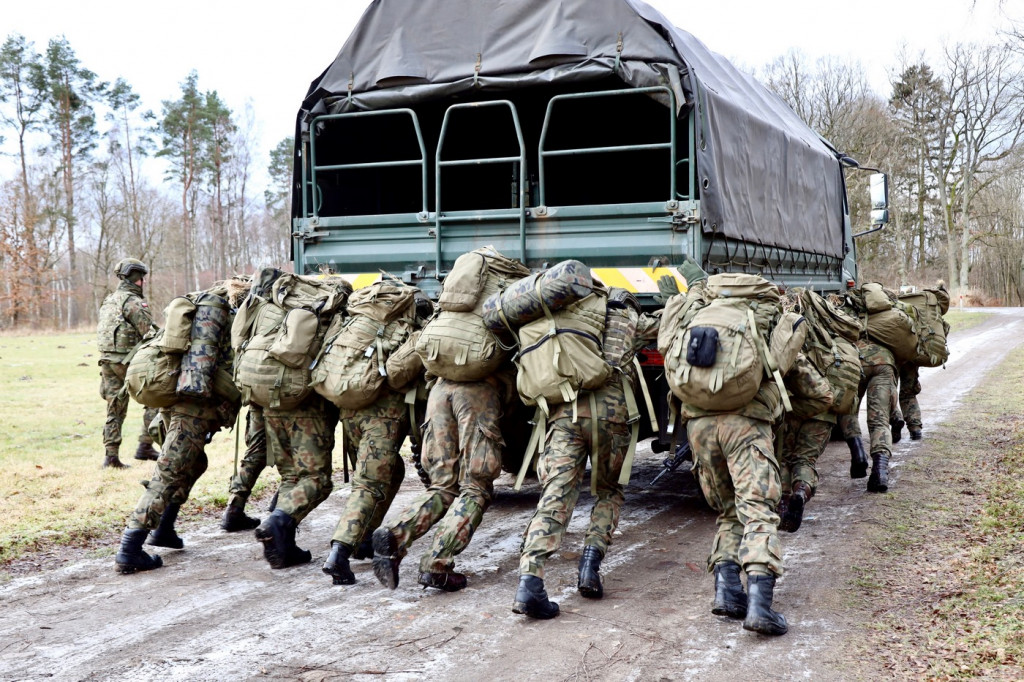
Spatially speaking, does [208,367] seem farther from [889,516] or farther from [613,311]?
[889,516]

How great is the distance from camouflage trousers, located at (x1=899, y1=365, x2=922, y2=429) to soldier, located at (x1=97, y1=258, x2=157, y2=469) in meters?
6.97

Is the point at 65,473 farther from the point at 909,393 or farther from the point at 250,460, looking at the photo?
the point at 909,393

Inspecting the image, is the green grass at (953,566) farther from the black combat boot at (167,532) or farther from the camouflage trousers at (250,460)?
the black combat boot at (167,532)

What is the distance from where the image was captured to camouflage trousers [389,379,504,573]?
454 cm

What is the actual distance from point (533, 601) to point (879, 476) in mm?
3644

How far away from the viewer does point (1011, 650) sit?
3428 millimetres

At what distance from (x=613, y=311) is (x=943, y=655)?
2165 millimetres

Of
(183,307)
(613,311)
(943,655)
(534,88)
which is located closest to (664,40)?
(534,88)

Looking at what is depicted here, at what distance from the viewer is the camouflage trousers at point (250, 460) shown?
564 cm

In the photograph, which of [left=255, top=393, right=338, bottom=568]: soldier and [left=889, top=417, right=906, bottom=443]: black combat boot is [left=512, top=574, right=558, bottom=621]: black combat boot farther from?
[left=889, top=417, right=906, bottom=443]: black combat boot

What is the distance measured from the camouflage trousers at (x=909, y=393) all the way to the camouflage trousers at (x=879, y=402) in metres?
0.84

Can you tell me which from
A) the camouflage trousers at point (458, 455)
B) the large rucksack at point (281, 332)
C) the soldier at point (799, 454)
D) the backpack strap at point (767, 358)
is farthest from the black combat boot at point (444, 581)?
the soldier at point (799, 454)

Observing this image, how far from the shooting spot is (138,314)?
806 cm

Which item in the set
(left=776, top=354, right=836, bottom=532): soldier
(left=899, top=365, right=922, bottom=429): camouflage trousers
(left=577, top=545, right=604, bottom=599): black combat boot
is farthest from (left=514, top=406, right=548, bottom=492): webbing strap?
(left=899, top=365, right=922, bottom=429): camouflage trousers
